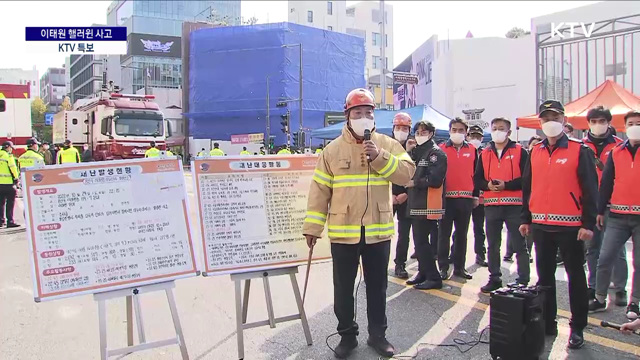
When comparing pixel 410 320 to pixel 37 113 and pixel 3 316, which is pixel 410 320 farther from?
pixel 37 113

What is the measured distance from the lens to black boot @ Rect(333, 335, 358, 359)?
4.24 m

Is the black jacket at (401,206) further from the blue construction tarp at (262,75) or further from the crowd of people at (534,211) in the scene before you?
the blue construction tarp at (262,75)

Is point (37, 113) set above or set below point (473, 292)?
above

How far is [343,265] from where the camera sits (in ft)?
14.0

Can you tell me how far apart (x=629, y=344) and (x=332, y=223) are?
2705 millimetres

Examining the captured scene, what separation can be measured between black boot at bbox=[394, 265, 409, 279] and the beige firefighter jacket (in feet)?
8.65

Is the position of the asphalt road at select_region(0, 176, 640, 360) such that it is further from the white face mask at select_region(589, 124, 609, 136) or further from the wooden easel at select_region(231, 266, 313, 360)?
the white face mask at select_region(589, 124, 609, 136)

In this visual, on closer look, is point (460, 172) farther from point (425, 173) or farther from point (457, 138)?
point (425, 173)

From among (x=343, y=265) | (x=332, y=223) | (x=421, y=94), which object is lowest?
(x=343, y=265)

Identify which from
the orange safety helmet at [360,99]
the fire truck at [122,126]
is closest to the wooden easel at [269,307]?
the orange safety helmet at [360,99]

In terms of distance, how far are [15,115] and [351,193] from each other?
54.0ft

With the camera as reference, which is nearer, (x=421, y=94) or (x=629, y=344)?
(x=629, y=344)

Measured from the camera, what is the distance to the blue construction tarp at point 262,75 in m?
49.9

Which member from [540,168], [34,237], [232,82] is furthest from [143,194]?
[232,82]
